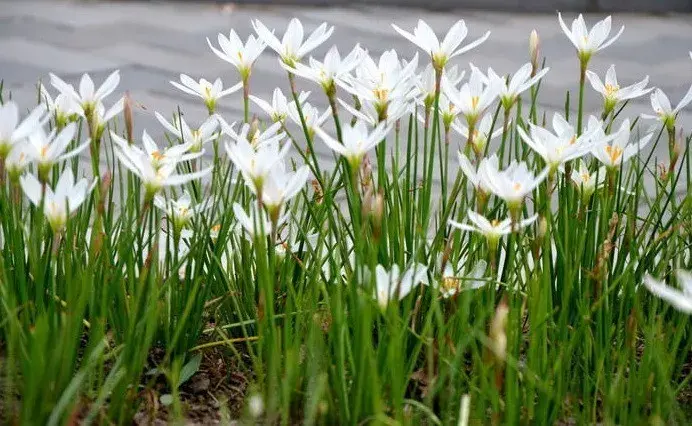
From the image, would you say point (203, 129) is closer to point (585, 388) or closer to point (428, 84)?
point (428, 84)

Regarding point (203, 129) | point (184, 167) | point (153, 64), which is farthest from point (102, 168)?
point (203, 129)

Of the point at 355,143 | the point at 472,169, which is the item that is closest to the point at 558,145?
the point at 472,169

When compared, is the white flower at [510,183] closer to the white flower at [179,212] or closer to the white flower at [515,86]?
the white flower at [515,86]

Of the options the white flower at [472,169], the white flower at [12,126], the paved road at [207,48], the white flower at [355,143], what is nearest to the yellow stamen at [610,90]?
the white flower at [472,169]

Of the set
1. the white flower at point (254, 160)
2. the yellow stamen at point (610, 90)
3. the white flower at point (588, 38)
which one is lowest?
the white flower at point (254, 160)

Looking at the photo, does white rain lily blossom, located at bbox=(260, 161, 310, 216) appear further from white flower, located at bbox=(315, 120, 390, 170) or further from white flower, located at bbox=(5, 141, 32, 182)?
white flower, located at bbox=(5, 141, 32, 182)

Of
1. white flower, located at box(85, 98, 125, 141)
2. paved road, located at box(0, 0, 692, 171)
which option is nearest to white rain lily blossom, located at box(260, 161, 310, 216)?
white flower, located at box(85, 98, 125, 141)
